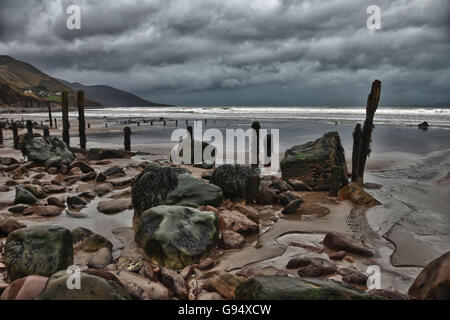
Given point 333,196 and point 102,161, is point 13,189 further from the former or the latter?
point 333,196

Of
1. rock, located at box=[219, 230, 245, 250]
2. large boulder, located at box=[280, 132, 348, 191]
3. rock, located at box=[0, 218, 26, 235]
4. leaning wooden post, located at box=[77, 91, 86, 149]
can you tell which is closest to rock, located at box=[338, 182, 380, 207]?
large boulder, located at box=[280, 132, 348, 191]

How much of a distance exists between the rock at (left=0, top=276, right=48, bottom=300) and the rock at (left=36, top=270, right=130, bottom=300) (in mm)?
303

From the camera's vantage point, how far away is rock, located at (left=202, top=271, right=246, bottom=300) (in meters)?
3.58

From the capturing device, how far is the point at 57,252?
397 cm

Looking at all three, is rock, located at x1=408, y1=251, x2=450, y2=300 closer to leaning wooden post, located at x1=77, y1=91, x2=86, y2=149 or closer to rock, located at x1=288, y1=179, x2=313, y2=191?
Result: rock, located at x1=288, y1=179, x2=313, y2=191

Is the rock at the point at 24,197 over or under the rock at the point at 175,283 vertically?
over

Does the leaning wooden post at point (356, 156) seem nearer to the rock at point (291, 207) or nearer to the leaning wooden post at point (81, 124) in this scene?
the rock at point (291, 207)

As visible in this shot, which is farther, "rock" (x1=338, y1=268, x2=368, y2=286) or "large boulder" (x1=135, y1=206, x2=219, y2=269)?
"large boulder" (x1=135, y1=206, x2=219, y2=269)

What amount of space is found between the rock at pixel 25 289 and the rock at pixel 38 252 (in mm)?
856

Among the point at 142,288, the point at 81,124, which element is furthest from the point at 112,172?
the point at 81,124

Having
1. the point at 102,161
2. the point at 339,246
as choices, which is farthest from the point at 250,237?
the point at 102,161

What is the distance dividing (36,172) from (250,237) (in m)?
9.58

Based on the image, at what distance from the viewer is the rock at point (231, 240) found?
5.25m

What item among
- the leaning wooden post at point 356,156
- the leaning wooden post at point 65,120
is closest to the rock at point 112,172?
the leaning wooden post at point 356,156
